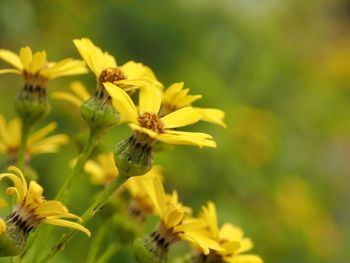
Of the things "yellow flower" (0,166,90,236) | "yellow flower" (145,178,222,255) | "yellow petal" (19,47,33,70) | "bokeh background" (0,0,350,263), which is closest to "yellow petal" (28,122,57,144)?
"yellow petal" (19,47,33,70)

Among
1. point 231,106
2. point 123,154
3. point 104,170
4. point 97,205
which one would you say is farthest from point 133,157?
point 231,106

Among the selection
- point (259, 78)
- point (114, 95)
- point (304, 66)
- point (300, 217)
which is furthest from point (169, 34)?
point (114, 95)

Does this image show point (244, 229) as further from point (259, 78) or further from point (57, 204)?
point (57, 204)

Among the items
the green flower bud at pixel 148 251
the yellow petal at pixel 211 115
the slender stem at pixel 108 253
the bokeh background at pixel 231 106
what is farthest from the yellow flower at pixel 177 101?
the bokeh background at pixel 231 106

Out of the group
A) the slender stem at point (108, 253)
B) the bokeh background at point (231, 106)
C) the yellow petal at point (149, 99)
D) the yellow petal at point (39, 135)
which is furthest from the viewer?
the bokeh background at point (231, 106)

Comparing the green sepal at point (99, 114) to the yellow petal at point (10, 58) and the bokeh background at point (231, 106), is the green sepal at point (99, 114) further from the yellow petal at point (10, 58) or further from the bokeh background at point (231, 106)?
the bokeh background at point (231, 106)

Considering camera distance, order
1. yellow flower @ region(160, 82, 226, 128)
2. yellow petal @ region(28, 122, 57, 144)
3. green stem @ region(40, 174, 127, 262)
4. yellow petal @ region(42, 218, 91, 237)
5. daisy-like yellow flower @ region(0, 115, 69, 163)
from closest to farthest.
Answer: yellow petal @ region(42, 218, 91, 237) → green stem @ region(40, 174, 127, 262) → yellow flower @ region(160, 82, 226, 128) → yellow petal @ region(28, 122, 57, 144) → daisy-like yellow flower @ region(0, 115, 69, 163)

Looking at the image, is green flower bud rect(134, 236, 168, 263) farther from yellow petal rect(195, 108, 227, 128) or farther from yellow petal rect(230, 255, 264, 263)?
yellow petal rect(195, 108, 227, 128)
